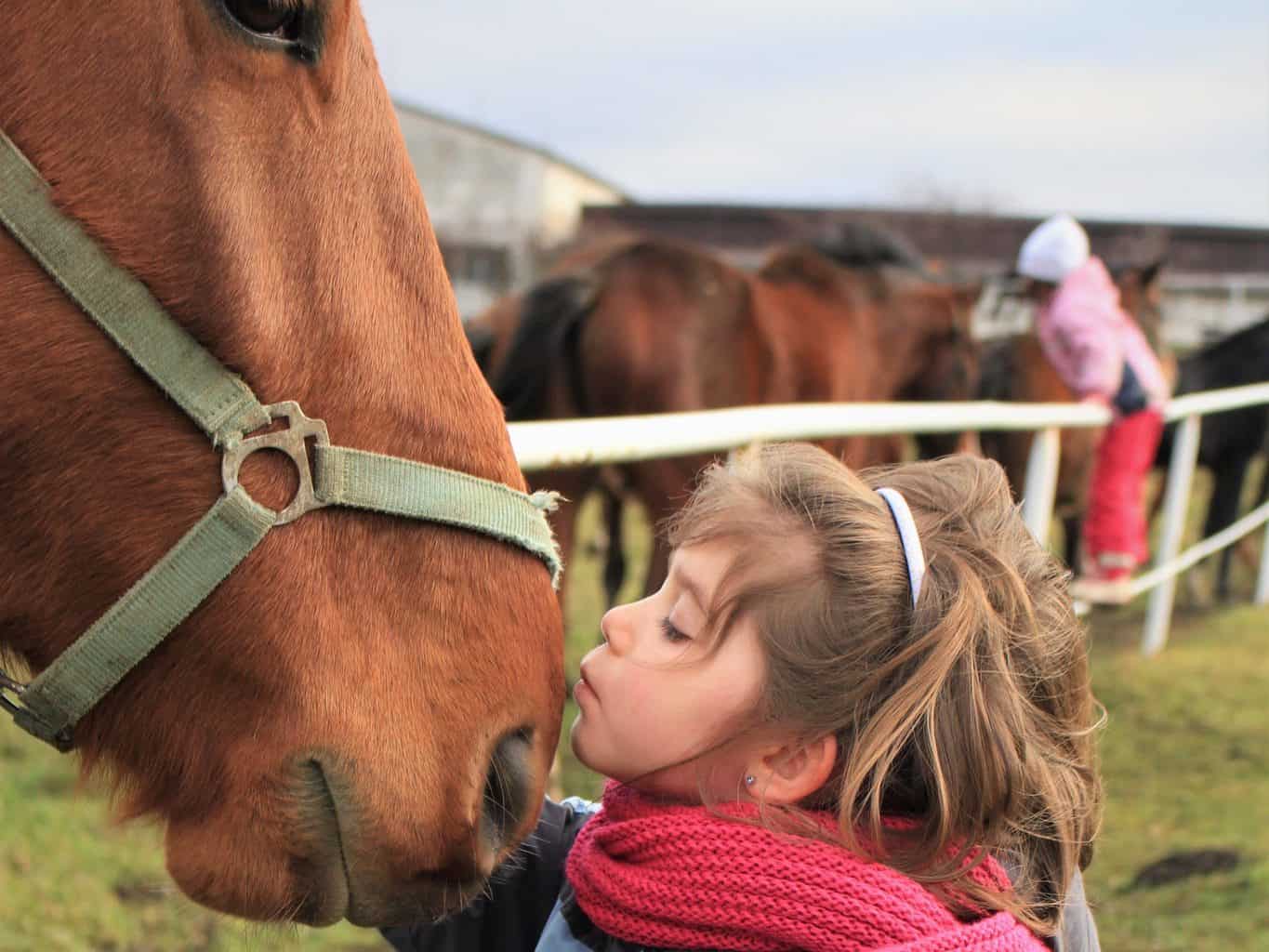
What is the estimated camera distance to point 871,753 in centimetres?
108

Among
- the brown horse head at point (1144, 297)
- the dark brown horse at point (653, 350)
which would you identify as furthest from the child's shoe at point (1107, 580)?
the brown horse head at point (1144, 297)

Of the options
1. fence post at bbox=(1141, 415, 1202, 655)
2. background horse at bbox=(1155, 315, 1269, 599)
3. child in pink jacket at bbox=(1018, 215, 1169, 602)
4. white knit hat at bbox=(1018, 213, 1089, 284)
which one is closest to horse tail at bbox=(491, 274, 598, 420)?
child in pink jacket at bbox=(1018, 215, 1169, 602)

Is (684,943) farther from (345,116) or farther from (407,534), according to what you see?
(345,116)

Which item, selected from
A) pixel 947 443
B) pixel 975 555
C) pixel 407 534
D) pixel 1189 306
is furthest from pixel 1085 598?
pixel 1189 306

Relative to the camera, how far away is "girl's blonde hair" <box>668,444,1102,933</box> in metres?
1.09

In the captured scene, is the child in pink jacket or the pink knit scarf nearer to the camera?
the pink knit scarf

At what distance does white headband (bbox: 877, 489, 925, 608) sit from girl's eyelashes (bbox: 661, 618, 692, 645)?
235 mm

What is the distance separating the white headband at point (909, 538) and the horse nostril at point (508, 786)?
1.31 feet

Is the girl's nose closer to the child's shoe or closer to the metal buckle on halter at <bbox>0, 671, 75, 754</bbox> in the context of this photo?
the metal buckle on halter at <bbox>0, 671, 75, 754</bbox>

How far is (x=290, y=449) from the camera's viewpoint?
3.39 ft

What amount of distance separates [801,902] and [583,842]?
11.0 inches

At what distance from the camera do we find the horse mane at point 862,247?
6.53 meters

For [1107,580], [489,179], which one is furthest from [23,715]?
[489,179]

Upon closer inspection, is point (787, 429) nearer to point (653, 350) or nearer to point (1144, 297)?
point (653, 350)
